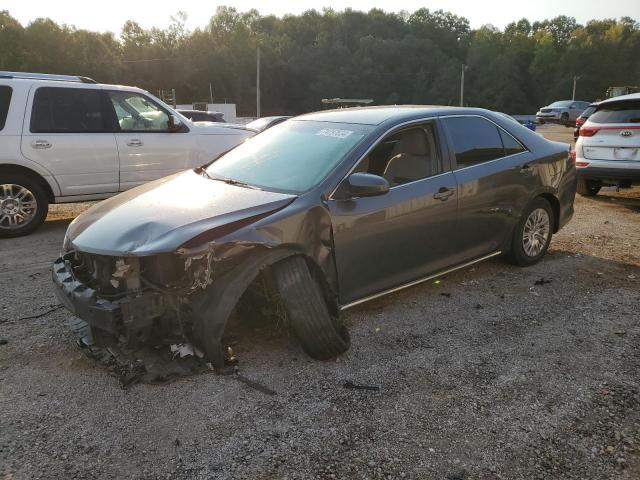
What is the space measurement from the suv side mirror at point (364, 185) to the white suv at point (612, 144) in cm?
615

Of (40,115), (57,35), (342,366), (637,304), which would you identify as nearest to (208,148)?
(40,115)

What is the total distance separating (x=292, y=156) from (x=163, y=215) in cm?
118

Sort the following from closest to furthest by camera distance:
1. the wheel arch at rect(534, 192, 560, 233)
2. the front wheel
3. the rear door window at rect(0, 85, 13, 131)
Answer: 1. the front wheel
2. the wheel arch at rect(534, 192, 560, 233)
3. the rear door window at rect(0, 85, 13, 131)

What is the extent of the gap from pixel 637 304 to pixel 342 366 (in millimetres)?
2770

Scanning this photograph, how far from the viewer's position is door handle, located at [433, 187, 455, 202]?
420cm

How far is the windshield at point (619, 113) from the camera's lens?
8.15 metres

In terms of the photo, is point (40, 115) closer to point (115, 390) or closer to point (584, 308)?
point (115, 390)

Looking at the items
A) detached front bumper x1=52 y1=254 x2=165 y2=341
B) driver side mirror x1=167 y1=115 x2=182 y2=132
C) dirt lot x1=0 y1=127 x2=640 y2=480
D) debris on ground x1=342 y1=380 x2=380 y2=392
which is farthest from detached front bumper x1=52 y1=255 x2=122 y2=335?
driver side mirror x1=167 y1=115 x2=182 y2=132

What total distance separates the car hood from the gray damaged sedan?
0.01m

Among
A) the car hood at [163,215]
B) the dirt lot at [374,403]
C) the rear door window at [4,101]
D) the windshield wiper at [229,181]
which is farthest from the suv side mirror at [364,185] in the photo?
the rear door window at [4,101]

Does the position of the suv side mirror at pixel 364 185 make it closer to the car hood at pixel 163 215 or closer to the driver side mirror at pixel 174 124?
the car hood at pixel 163 215

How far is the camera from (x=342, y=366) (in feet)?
11.3

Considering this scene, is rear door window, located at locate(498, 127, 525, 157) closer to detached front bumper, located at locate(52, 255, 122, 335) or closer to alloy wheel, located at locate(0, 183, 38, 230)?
detached front bumper, located at locate(52, 255, 122, 335)

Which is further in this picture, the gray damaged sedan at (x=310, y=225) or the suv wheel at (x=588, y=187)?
the suv wheel at (x=588, y=187)
